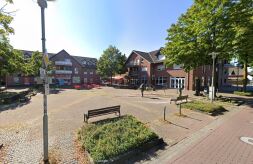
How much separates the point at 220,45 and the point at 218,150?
14.0 meters

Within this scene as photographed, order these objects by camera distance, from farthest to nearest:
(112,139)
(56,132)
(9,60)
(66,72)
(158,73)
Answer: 1. (66,72)
2. (158,73)
3. (9,60)
4. (56,132)
5. (112,139)

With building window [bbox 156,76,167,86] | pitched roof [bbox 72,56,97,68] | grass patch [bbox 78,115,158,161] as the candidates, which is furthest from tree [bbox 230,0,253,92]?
pitched roof [bbox 72,56,97,68]

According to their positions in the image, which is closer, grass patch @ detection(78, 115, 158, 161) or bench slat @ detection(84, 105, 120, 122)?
grass patch @ detection(78, 115, 158, 161)

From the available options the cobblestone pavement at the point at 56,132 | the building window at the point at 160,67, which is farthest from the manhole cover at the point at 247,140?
the building window at the point at 160,67

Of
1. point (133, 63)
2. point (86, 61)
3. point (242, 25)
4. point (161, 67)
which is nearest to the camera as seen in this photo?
point (242, 25)

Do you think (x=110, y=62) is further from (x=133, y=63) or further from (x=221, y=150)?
(x=221, y=150)

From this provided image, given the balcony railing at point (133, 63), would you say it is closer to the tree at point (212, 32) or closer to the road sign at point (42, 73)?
the tree at point (212, 32)

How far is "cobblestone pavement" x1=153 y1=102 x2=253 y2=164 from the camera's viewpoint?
5.73m

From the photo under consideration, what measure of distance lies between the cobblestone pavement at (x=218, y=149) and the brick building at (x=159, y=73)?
22.6 m

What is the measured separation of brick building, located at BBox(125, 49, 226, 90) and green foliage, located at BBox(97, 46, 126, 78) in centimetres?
318

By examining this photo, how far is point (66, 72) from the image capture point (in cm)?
4756

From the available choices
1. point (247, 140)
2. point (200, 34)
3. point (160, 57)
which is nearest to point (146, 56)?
point (160, 57)

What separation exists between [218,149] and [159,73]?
32.1 m

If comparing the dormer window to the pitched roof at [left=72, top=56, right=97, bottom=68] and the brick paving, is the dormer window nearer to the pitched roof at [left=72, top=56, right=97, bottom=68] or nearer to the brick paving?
the pitched roof at [left=72, top=56, right=97, bottom=68]
